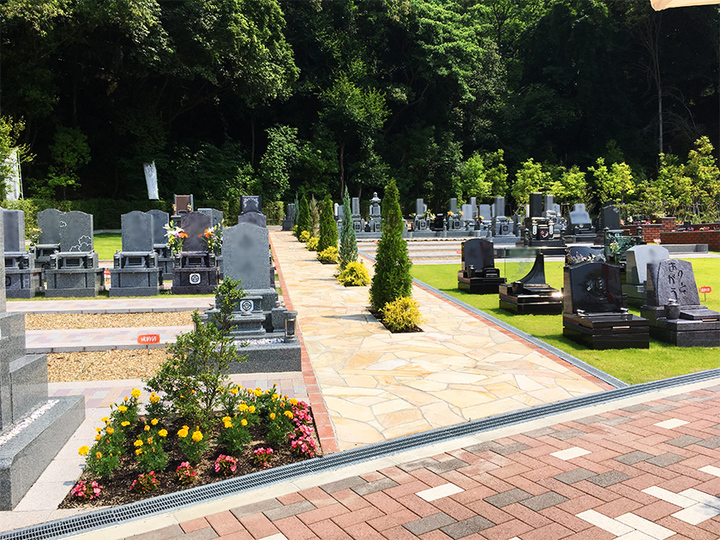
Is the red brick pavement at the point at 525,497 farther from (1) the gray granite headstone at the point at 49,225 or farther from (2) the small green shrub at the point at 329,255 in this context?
(2) the small green shrub at the point at 329,255

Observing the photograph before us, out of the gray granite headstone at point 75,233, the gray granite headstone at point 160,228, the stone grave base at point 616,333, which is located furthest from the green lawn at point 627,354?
the gray granite headstone at point 75,233

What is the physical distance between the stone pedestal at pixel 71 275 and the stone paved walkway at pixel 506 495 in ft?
36.8

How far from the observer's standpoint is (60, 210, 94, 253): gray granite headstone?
567 inches

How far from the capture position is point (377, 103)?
4409 centimetres

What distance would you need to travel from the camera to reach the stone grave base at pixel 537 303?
11453 mm

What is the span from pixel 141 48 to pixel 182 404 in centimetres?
3182

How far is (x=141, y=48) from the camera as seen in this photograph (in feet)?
106

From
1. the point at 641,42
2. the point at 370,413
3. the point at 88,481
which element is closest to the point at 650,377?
the point at 370,413

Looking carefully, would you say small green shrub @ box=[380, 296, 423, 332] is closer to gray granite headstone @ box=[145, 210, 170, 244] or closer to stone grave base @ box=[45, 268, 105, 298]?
stone grave base @ box=[45, 268, 105, 298]

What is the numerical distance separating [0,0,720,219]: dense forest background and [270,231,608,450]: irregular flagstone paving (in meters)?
27.1

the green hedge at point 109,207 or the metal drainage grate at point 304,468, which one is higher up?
the green hedge at point 109,207

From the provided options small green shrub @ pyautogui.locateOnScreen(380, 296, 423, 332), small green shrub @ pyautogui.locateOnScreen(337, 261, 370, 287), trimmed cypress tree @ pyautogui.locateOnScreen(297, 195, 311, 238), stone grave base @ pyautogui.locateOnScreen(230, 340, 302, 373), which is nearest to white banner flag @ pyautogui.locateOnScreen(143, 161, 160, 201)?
trimmed cypress tree @ pyautogui.locateOnScreen(297, 195, 311, 238)

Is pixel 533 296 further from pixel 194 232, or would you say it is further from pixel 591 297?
pixel 194 232

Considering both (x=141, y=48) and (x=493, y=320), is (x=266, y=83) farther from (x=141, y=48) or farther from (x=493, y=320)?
(x=493, y=320)
